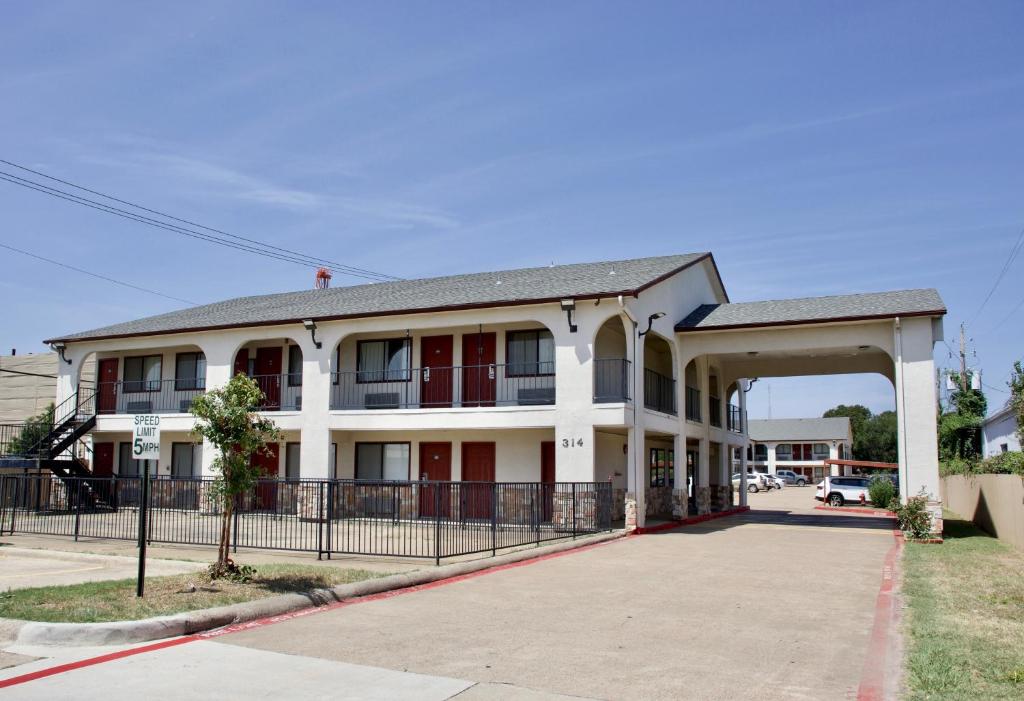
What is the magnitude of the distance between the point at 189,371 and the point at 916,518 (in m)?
24.0

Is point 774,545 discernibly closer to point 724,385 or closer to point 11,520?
point 724,385

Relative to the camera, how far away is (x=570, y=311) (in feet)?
74.6

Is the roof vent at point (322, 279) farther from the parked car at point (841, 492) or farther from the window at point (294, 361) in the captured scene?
the parked car at point (841, 492)

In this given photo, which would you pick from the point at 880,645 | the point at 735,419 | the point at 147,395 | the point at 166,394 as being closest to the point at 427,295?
the point at 166,394

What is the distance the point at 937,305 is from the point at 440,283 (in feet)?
52.9

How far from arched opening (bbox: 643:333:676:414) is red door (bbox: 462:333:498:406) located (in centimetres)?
458

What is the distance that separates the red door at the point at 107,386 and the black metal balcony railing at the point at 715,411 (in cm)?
2226

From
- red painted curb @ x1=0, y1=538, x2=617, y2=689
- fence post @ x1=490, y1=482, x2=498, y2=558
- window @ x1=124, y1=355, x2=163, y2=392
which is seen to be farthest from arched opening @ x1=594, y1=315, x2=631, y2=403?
window @ x1=124, y1=355, x2=163, y2=392

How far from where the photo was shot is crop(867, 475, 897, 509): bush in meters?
40.6

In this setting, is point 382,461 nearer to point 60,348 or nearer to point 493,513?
point 493,513

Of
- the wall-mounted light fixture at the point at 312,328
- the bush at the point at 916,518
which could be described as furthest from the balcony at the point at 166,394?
the bush at the point at 916,518

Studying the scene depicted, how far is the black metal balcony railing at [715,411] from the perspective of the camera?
3388cm

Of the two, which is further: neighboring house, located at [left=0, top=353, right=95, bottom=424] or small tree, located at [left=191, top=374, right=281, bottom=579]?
neighboring house, located at [left=0, top=353, right=95, bottom=424]

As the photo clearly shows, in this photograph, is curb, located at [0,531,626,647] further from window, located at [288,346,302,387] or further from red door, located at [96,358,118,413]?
red door, located at [96,358,118,413]
